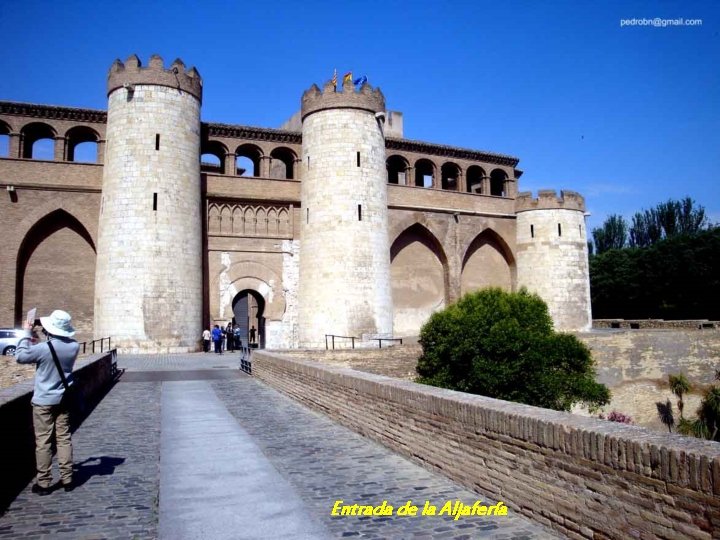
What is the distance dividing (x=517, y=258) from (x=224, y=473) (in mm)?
26424

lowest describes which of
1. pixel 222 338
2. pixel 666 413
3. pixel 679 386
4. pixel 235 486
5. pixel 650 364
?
pixel 666 413

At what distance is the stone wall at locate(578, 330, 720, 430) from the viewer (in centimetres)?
2417

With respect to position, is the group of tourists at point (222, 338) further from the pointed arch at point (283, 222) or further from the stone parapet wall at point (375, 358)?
the stone parapet wall at point (375, 358)

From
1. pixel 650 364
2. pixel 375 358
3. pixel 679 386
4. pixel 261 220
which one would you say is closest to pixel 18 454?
pixel 375 358

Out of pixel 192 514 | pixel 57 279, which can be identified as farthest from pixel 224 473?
pixel 57 279

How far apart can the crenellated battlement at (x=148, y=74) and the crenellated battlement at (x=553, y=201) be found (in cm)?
1674

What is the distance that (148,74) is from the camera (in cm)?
2222

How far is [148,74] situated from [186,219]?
5271mm

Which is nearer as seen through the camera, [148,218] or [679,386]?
[148,218]

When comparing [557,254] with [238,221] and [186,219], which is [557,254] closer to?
[238,221]

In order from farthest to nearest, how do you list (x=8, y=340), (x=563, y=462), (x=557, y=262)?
(x=557, y=262), (x=8, y=340), (x=563, y=462)

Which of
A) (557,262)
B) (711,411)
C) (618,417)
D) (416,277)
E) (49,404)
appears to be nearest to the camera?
(49,404)

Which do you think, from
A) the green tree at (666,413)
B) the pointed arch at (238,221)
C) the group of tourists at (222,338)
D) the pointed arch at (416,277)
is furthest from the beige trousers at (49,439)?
the green tree at (666,413)

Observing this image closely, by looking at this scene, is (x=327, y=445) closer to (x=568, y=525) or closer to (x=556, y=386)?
(x=568, y=525)
